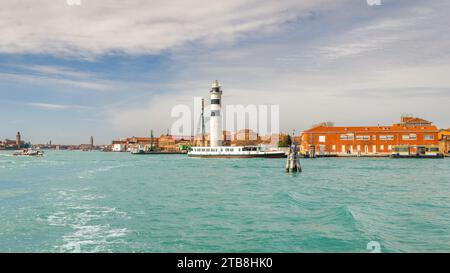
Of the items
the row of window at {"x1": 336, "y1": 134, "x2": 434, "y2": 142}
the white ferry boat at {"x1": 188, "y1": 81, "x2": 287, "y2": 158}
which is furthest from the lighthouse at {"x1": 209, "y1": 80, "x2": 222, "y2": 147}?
the row of window at {"x1": 336, "y1": 134, "x2": 434, "y2": 142}

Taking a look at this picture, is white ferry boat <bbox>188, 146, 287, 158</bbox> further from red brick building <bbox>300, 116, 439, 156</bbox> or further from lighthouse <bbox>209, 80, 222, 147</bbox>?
red brick building <bbox>300, 116, 439, 156</bbox>

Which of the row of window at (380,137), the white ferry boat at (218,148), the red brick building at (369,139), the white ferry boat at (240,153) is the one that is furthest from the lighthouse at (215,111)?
the row of window at (380,137)

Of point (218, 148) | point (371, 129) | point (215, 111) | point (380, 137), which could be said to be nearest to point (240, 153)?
point (218, 148)

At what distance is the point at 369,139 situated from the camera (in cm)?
7788

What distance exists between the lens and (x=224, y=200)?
18.9m

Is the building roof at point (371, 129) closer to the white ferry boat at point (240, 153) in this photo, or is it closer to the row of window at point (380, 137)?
the row of window at point (380, 137)

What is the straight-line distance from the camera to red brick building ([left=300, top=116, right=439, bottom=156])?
76.0 meters

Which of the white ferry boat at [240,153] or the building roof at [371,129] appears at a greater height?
the building roof at [371,129]

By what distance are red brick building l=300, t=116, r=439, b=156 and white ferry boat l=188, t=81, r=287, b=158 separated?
8.19 m

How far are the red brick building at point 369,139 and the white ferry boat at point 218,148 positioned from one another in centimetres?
819

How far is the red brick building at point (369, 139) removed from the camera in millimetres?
76000

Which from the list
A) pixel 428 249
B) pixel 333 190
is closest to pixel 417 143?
pixel 333 190

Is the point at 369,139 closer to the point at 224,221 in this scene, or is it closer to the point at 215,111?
the point at 215,111

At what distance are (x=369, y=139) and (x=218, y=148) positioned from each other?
108 ft
